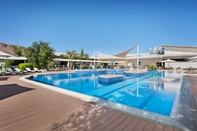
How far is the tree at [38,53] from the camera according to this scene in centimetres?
1630

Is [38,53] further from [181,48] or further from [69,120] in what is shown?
[181,48]

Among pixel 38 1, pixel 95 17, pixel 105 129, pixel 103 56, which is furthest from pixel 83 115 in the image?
pixel 103 56

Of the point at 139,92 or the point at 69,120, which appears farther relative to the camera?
the point at 139,92

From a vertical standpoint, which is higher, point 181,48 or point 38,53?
point 181,48

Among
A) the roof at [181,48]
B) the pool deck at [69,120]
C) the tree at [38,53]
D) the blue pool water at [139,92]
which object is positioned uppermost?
the roof at [181,48]

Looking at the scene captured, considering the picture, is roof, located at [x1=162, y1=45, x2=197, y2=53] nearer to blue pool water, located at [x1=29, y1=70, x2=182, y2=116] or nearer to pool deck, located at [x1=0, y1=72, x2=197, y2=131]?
blue pool water, located at [x1=29, y1=70, x2=182, y2=116]

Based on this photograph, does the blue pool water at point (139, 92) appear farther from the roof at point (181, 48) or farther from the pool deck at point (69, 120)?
the roof at point (181, 48)

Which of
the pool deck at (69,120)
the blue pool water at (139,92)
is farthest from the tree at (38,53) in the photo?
the pool deck at (69,120)

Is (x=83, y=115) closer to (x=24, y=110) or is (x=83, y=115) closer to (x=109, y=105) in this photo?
(x=109, y=105)

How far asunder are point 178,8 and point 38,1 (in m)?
13.0

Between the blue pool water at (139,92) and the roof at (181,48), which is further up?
the roof at (181,48)

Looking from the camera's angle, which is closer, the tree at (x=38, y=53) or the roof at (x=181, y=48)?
the tree at (x=38, y=53)

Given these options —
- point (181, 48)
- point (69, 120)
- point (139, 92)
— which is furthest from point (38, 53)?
point (181, 48)

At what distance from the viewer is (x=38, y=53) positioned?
16547 millimetres
